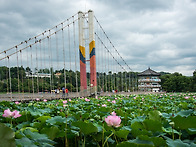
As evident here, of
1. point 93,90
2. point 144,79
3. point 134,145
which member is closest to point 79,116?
point 134,145

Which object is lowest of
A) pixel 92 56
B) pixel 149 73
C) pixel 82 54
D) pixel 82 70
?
pixel 82 70

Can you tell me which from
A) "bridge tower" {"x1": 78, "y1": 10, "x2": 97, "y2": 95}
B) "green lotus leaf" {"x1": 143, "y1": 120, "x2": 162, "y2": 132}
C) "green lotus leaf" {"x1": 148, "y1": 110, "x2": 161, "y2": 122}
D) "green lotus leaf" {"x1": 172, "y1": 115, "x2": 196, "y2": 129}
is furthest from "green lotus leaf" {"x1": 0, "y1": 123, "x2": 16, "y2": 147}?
"bridge tower" {"x1": 78, "y1": 10, "x2": 97, "y2": 95}

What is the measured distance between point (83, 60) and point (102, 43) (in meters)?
6.10

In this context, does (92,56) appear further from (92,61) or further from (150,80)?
(150,80)

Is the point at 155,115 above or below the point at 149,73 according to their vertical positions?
below

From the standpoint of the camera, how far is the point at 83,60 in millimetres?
8820

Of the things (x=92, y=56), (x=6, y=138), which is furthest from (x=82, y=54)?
(x=6, y=138)

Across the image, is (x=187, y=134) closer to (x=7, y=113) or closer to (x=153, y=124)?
(x=153, y=124)

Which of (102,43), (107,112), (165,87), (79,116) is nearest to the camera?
(79,116)

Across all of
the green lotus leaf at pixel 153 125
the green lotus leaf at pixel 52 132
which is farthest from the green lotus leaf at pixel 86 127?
the green lotus leaf at pixel 153 125

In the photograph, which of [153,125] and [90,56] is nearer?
[153,125]

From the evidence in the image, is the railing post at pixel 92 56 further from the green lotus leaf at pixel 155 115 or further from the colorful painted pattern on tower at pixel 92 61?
the green lotus leaf at pixel 155 115

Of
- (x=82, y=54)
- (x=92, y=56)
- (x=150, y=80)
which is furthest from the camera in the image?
(x=150, y=80)

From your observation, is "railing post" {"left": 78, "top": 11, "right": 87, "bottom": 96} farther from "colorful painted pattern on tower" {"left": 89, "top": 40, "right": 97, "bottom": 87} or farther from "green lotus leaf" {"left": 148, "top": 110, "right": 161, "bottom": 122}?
"green lotus leaf" {"left": 148, "top": 110, "right": 161, "bottom": 122}
